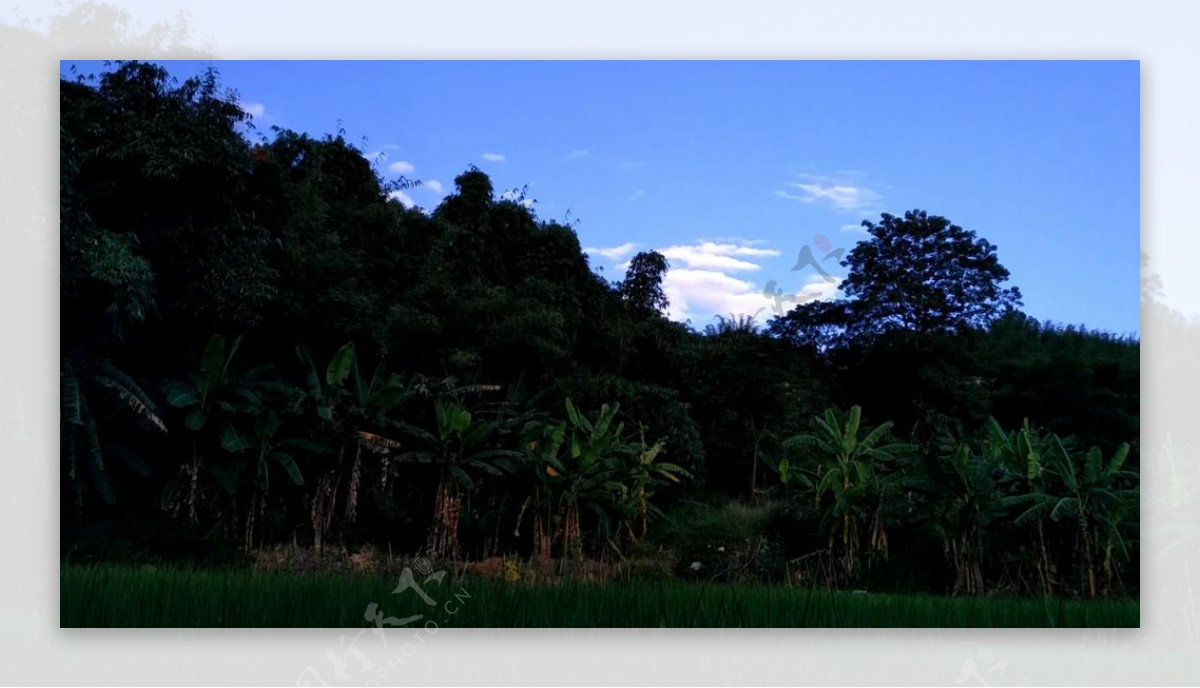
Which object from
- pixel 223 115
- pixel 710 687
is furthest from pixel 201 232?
pixel 710 687

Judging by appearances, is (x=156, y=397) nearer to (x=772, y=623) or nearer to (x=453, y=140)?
(x=453, y=140)

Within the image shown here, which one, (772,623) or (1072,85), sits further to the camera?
(1072,85)

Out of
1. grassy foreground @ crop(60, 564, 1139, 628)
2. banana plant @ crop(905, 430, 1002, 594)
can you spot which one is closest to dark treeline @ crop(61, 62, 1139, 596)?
banana plant @ crop(905, 430, 1002, 594)

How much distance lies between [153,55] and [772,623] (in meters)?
4.87

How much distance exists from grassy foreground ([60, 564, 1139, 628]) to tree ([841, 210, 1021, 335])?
2.27m

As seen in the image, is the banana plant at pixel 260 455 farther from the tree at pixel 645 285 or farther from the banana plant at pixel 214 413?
the tree at pixel 645 285

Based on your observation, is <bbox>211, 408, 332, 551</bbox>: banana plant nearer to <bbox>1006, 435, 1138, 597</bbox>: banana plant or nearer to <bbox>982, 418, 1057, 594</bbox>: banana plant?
<bbox>982, 418, 1057, 594</bbox>: banana plant

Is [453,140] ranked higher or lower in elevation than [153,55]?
lower

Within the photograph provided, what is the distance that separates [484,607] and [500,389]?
298 cm

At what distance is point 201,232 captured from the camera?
6125mm

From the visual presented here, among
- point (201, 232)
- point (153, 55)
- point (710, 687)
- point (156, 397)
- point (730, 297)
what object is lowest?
point (710, 687)

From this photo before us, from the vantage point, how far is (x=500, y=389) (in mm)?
7422

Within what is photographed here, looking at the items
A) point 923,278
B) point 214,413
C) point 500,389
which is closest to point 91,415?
point 214,413

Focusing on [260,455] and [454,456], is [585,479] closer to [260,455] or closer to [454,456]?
[454,456]
